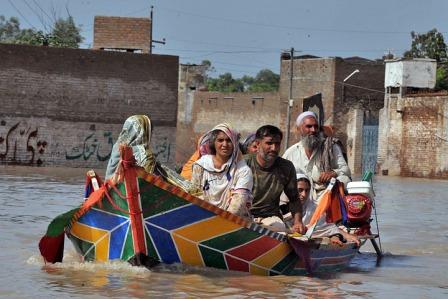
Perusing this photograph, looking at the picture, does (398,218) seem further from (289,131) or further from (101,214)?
(289,131)

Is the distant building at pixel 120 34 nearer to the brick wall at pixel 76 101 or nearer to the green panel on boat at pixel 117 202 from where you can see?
the brick wall at pixel 76 101

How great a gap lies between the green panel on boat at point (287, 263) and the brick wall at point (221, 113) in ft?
122

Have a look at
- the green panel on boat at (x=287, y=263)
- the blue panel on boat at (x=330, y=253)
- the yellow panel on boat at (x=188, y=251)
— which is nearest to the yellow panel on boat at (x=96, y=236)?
the yellow panel on boat at (x=188, y=251)

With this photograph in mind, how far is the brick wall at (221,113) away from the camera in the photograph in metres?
49.0

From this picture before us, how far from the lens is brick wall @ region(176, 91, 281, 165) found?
161 feet

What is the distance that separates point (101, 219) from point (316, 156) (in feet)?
9.47

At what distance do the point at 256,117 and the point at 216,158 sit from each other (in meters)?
40.1

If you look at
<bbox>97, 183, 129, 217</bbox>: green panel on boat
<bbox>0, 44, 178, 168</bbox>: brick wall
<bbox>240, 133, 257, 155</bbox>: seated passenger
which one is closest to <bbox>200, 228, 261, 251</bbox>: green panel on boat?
<bbox>97, 183, 129, 217</bbox>: green panel on boat

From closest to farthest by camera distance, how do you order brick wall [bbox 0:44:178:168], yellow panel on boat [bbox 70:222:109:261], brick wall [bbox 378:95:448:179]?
yellow panel on boat [bbox 70:222:109:261] < brick wall [bbox 0:44:178:168] < brick wall [bbox 378:95:448:179]

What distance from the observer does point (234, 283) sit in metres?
9.25

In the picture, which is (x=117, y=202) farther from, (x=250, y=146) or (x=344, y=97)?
(x=344, y=97)

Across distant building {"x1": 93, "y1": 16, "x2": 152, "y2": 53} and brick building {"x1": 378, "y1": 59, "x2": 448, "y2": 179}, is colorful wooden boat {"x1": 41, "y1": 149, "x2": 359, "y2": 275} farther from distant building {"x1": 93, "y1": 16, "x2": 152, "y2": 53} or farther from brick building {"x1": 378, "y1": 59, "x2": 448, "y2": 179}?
brick building {"x1": 378, "y1": 59, "x2": 448, "y2": 179}

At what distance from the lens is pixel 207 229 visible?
905cm

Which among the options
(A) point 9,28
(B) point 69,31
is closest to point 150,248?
(B) point 69,31
